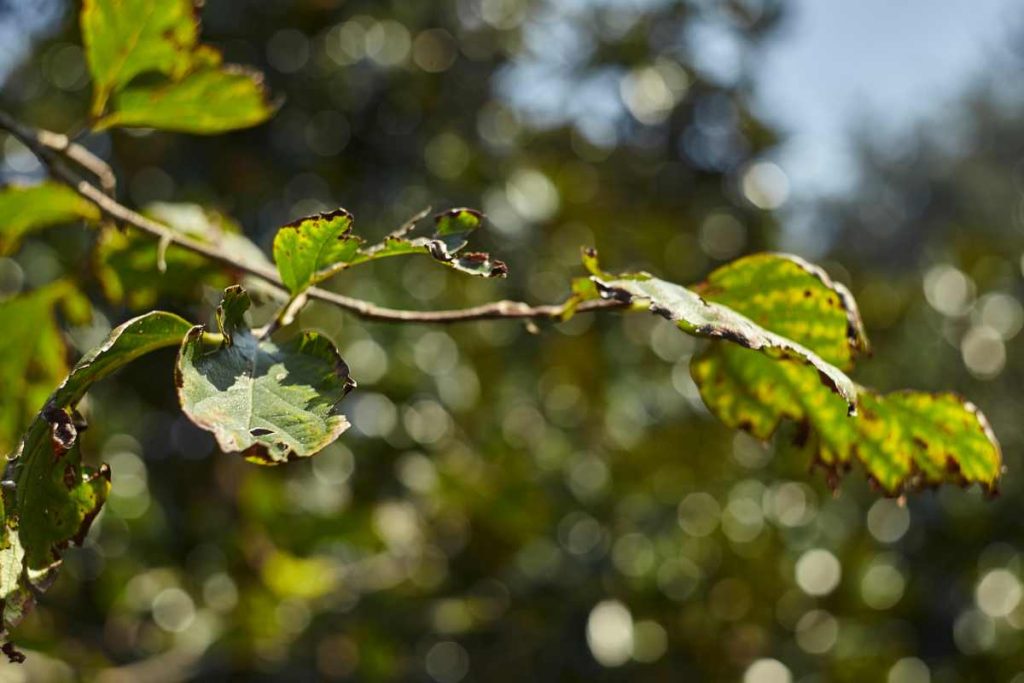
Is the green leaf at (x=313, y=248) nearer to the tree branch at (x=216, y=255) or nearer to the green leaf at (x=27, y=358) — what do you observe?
the tree branch at (x=216, y=255)

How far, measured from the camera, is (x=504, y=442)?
2381 millimetres

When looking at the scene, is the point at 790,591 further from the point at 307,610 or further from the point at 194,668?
the point at 194,668

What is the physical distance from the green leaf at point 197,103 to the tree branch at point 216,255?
0.05 m

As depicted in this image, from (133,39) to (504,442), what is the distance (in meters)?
1.66

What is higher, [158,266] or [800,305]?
[800,305]

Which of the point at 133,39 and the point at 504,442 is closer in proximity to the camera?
the point at 133,39

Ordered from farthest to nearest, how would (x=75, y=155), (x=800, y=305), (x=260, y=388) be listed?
(x=75, y=155)
(x=800, y=305)
(x=260, y=388)

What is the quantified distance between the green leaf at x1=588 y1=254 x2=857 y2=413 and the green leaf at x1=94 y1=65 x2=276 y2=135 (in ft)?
1.49

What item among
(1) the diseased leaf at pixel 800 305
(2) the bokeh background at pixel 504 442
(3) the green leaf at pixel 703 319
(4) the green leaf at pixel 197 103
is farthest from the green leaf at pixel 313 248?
(2) the bokeh background at pixel 504 442

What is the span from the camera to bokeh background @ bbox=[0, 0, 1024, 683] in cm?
210

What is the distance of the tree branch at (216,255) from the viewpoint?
0.59 m

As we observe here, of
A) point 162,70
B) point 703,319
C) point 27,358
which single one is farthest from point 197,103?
point 703,319

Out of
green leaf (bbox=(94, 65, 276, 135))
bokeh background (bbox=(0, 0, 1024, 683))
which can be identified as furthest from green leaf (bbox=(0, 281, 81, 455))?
bokeh background (bbox=(0, 0, 1024, 683))

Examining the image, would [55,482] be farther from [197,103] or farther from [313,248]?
[197,103]
